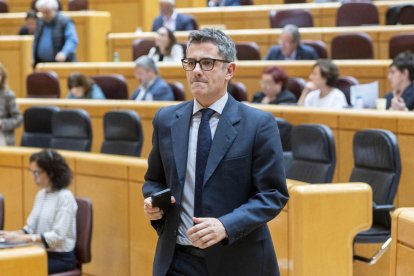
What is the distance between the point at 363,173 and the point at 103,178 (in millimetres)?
1430

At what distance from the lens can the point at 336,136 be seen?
5.65 meters

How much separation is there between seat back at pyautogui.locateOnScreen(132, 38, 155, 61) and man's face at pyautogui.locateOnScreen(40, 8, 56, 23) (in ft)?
2.95

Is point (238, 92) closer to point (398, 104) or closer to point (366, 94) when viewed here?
point (366, 94)

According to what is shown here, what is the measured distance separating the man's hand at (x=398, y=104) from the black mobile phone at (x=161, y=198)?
3578 mm

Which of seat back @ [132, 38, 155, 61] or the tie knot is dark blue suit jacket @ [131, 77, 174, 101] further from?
the tie knot

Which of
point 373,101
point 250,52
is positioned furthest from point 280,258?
point 250,52

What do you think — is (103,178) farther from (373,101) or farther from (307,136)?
(373,101)

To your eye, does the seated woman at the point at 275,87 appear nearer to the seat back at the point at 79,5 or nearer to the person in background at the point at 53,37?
the person in background at the point at 53,37

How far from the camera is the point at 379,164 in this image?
4.93m

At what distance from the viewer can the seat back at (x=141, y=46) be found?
9469 millimetres

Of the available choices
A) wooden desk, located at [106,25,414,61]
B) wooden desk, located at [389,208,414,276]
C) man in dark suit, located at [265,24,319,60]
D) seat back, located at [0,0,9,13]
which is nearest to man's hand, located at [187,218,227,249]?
wooden desk, located at [389,208,414,276]

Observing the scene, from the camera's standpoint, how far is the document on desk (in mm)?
6328

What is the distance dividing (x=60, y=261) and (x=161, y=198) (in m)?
2.45

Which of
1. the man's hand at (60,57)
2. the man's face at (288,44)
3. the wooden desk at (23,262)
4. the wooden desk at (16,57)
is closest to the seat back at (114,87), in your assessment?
the man's face at (288,44)
